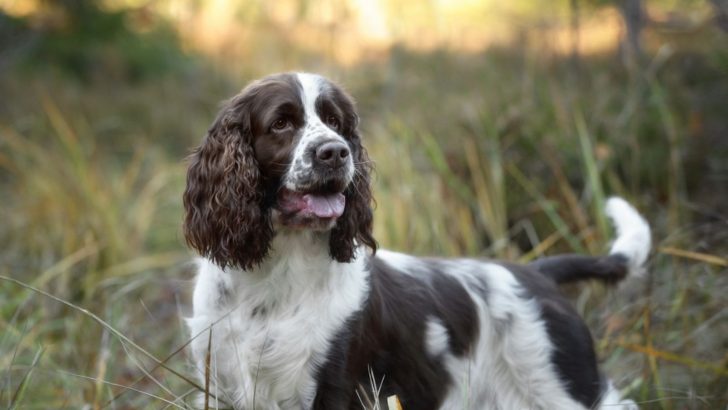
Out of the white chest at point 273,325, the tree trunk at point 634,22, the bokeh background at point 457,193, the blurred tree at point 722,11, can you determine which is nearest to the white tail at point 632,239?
the bokeh background at point 457,193

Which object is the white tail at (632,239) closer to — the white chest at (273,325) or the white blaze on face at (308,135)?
the white chest at (273,325)

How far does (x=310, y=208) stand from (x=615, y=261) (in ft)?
4.83

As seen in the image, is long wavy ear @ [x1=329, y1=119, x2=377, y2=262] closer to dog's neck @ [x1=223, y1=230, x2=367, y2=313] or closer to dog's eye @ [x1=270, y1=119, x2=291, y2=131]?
dog's neck @ [x1=223, y1=230, x2=367, y2=313]

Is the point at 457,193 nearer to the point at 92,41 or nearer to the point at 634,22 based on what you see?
the point at 634,22

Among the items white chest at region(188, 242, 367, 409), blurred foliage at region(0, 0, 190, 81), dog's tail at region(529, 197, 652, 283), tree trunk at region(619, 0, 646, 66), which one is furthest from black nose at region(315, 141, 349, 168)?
blurred foliage at region(0, 0, 190, 81)

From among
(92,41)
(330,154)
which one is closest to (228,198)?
(330,154)

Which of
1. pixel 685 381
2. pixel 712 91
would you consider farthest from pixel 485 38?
pixel 685 381

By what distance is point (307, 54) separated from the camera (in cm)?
1233

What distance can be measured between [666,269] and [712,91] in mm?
2204

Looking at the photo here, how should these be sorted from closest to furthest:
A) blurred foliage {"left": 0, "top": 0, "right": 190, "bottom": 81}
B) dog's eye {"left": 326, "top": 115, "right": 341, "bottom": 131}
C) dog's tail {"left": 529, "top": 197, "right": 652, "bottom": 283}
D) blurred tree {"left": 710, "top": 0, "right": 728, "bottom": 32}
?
dog's eye {"left": 326, "top": 115, "right": 341, "bottom": 131} → dog's tail {"left": 529, "top": 197, "right": 652, "bottom": 283} → blurred tree {"left": 710, "top": 0, "right": 728, "bottom": 32} → blurred foliage {"left": 0, "top": 0, "right": 190, "bottom": 81}

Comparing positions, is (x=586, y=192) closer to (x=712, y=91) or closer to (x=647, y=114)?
(x=647, y=114)

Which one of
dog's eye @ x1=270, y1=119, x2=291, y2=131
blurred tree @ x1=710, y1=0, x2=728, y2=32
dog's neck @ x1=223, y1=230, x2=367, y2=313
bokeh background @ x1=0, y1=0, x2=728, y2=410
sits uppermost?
dog's eye @ x1=270, y1=119, x2=291, y2=131

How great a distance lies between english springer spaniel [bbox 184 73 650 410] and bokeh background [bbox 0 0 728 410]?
294mm

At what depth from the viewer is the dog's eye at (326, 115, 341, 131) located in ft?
11.3
